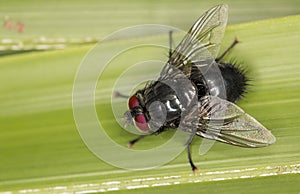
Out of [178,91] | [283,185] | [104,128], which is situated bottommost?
[283,185]

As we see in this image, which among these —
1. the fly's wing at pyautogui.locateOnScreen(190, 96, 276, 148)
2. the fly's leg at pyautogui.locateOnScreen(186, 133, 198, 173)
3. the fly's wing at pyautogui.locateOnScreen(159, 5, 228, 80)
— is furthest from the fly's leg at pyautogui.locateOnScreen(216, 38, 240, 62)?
the fly's leg at pyautogui.locateOnScreen(186, 133, 198, 173)

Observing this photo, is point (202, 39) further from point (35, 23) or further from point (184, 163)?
point (35, 23)

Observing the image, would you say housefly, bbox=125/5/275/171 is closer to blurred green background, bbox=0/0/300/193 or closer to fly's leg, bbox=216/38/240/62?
fly's leg, bbox=216/38/240/62

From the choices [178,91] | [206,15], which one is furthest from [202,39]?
[178,91]

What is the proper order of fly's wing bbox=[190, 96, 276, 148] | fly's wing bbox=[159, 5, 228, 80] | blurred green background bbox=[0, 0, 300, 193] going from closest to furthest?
fly's wing bbox=[190, 96, 276, 148] → blurred green background bbox=[0, 0, 300, 193] → fly's wing bbox=[159, 5, 228, 80]

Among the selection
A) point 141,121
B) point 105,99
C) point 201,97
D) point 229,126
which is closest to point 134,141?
point 141,121

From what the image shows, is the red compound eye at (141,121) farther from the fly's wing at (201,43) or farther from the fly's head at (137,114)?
the fly's wing at (201,43)

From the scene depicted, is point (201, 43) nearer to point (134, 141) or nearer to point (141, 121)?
point (141, 121)

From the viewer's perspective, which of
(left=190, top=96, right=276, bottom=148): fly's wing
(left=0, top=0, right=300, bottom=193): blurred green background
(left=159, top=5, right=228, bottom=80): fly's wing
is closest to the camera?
(left=190, top=96, right=276, bottom=148): fly's wing
